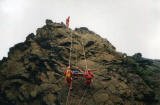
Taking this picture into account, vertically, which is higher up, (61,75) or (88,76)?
(88,76)

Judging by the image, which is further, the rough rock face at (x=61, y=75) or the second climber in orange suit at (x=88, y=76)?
the rough rock face at (x=61, y=75)

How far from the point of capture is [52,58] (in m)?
23.3

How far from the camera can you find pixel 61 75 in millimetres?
21203

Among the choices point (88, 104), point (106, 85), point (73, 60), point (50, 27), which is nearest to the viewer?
point (88, 104)

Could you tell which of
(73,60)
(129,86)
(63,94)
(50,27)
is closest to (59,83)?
(63,94)

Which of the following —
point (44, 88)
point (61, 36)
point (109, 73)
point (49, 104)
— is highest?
point (61, 36)

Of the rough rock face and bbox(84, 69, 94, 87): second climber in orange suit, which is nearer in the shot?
bbox(84, 69, 94, 87): second climber in orange suit

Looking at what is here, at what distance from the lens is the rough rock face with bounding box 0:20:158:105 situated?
1939 cm

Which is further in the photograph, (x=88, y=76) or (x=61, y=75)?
(x=61, y=75)

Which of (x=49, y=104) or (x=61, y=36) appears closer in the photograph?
(x=49, y=104)

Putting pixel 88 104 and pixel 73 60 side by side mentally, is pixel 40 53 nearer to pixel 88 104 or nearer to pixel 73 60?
pixel 73 60

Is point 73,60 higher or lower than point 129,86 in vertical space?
higher

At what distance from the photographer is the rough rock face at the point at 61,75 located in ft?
63.6

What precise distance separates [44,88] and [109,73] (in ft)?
25.7
